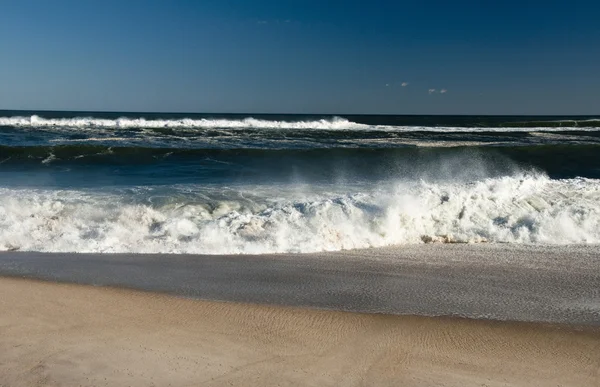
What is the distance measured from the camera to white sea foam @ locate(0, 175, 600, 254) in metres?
7.01

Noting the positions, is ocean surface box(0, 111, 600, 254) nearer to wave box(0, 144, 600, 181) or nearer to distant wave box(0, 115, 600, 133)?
wave box(0, 144, 600, 181)

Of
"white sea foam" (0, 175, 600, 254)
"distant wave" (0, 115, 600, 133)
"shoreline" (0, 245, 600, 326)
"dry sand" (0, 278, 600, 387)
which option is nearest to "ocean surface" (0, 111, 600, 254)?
"white sea foam" (0, 175, 600, 254)

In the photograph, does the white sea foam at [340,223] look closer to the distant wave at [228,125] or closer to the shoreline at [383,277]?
the shoreline at [383,277]

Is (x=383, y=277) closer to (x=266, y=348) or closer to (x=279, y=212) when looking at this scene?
(x=266, y=348)

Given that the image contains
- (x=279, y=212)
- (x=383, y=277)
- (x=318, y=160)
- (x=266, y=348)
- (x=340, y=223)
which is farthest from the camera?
(x=318, y=160)

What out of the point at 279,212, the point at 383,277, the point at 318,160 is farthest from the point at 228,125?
the point at 383,277

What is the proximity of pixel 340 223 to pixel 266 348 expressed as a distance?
3865 millimetres

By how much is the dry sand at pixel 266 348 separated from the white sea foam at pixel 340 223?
2370 mm

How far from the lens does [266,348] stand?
3758 millimetres

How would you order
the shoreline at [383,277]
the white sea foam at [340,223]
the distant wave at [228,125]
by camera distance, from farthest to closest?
the distant wave at [228,125]
the white sea foam at [340,223]
the shoreline at [383,277]

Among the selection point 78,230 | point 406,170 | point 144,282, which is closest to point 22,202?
A: point 78,230

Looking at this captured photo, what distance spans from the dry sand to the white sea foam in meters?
2.37

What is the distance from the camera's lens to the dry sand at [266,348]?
3346mm

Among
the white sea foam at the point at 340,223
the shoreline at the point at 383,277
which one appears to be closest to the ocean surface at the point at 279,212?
the white sea foam at the point at 340,223
